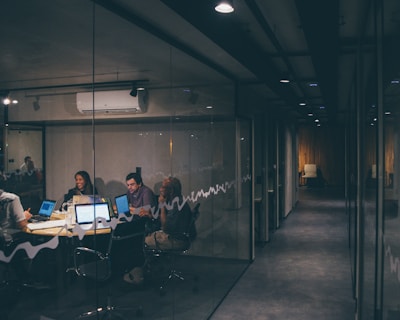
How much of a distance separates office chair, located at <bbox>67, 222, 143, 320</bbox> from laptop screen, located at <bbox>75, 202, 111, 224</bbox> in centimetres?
15

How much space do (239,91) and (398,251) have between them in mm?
5268

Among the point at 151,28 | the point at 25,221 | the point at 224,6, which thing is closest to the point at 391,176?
the point at 25,221

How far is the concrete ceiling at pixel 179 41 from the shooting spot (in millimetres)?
1912

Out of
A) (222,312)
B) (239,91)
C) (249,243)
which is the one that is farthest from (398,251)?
(249,243)

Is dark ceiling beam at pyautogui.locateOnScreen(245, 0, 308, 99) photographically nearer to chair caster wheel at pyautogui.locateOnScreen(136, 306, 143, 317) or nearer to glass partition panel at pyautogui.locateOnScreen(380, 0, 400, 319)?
glass partition panel at pyautogui.locateOnScreen(380, 0, 400, 319)

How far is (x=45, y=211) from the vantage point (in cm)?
194

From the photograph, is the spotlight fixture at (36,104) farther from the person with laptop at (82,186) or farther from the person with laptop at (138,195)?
the person with laptop at (138,195)

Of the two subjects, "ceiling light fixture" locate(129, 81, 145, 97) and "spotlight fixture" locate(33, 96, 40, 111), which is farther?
"ceiling light fixture" locate(129, 81, 145, 97)

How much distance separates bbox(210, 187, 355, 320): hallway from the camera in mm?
5012

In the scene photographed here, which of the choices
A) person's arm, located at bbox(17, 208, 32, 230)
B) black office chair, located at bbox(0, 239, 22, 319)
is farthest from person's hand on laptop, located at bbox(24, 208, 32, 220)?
black office chair, located at bbox(0, 239, 22, 319)

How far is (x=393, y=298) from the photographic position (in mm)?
1477

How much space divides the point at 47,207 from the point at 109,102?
80cm

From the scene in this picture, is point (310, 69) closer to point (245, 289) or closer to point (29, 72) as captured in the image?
point (245, 289)

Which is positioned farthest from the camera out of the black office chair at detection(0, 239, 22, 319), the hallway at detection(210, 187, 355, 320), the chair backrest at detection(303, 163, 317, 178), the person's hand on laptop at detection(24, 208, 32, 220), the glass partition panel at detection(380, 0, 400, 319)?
the chair backrest at detection(303, 163, 317, 178)
